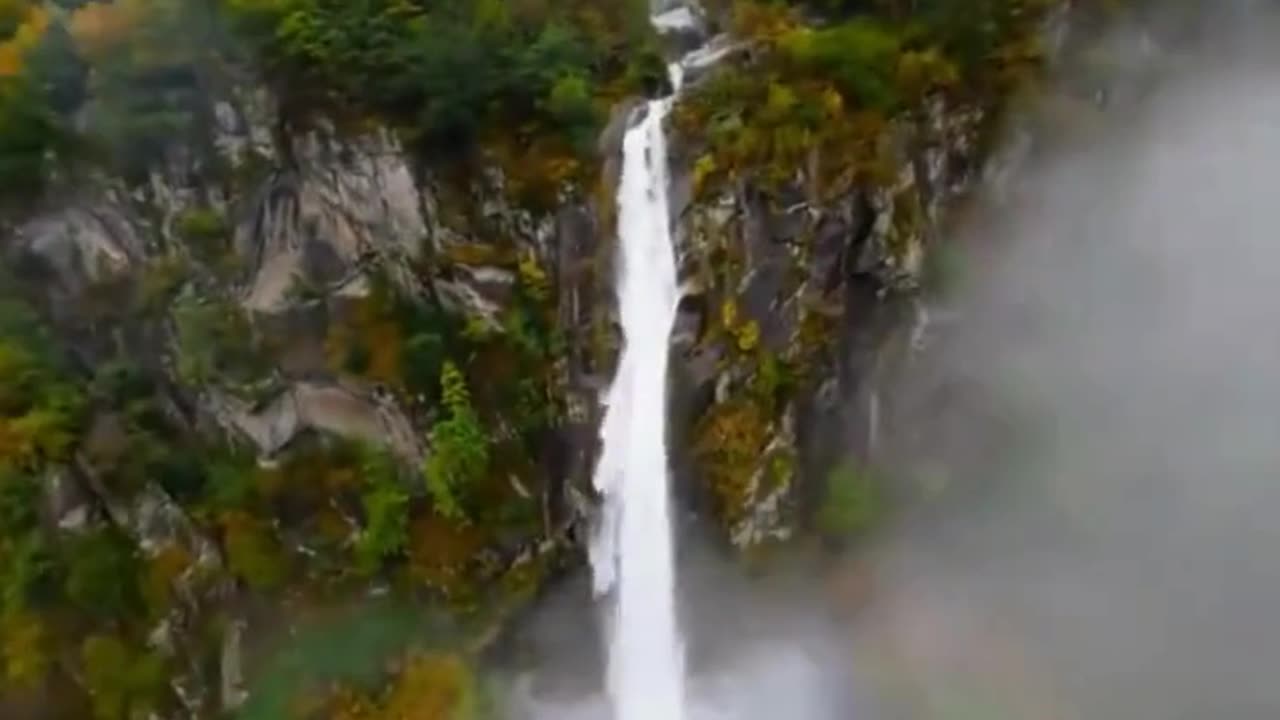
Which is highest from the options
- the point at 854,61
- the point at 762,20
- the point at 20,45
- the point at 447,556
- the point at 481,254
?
the point at 20,45

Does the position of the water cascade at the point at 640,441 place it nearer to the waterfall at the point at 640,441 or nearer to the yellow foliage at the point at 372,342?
the waterfall at the point at 640,441

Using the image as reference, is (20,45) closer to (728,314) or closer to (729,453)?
(728,314)

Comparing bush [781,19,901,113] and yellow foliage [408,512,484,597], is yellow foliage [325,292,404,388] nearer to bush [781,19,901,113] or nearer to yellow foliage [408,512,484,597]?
yellow foliage [408,512,484,597]

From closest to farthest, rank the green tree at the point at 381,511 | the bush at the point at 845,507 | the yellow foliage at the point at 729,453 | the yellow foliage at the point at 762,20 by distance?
the green tree at the point at 381,511
the yellow foliage at the point at 729,453
the bush at the point at 845,507
the yellow foliage at the point at 762,20

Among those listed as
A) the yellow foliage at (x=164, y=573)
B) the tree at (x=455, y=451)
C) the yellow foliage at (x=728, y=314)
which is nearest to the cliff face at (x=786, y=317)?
the yellow foliage at (x=728, y=314)

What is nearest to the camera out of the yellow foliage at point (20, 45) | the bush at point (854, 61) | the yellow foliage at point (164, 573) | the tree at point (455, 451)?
the tree at point (455, 451)

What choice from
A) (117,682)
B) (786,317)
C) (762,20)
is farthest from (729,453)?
(117,682)
